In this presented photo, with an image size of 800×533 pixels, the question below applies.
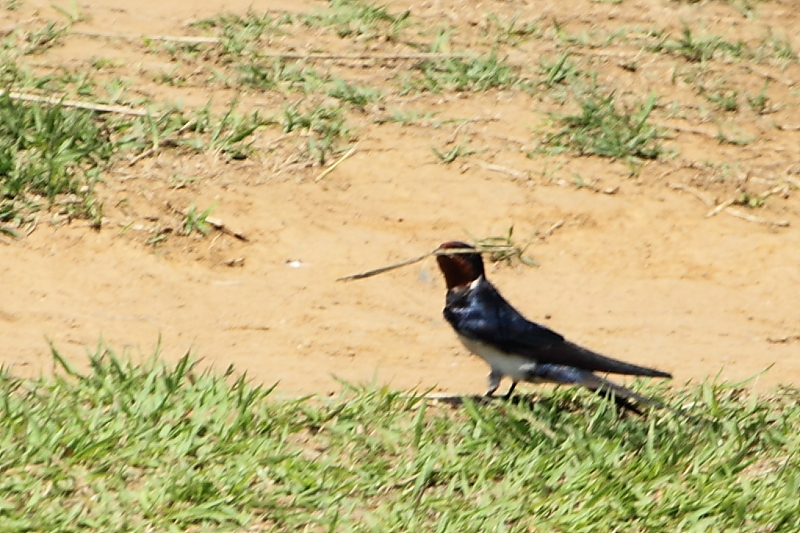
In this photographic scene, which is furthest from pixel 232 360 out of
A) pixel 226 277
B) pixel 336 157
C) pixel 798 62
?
pixel 798 62

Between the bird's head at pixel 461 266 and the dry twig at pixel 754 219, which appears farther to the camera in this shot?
the dry twig at pixel 754 219

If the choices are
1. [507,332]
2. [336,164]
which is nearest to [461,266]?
[507,332]

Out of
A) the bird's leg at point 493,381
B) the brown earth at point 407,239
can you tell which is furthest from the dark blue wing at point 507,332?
the brown earth at point 407,239

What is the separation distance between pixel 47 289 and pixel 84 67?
1779 mm

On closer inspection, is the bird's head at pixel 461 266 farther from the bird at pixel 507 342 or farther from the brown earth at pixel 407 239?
the brown earth at pixel 407 239

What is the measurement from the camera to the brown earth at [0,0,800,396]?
5.18 metres

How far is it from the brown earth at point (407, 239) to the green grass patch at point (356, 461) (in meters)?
0.40

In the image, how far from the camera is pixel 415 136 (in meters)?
6.59

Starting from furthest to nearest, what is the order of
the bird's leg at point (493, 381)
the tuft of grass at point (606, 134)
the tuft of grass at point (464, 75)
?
the tuft of grass at point (464, 75)
the tuft of grass at point (606, 134)
the bird's leg at point (493, 381)

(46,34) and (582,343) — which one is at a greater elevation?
(46,34)

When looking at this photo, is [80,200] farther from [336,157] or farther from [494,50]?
[494,50]

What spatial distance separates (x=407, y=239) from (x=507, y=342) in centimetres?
135

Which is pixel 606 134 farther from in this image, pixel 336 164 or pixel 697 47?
pixel 336 164

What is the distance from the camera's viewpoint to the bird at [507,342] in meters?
4.60
